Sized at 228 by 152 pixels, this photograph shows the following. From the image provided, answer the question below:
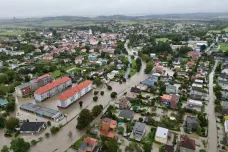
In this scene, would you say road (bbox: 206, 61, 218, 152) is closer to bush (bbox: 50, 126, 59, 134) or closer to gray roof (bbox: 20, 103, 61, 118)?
bush (bbox: 50, 126, 59, 134)

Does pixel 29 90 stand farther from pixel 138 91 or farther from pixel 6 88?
pixel 138 91

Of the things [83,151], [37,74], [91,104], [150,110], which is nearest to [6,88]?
[37,74]

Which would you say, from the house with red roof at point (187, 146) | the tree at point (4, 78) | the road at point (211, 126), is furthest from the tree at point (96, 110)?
the tree at point (4, 78)

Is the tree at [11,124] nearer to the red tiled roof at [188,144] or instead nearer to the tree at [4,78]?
the tree at [4,78]

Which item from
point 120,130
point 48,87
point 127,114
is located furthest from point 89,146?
point 48,87

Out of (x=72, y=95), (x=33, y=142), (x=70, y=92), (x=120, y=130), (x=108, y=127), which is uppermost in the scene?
(x=70, y=92)

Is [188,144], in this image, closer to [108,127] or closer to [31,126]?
[108,127]
